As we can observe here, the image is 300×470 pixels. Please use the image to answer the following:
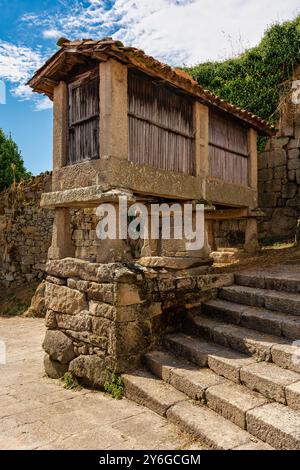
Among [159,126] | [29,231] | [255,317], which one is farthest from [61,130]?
[29,231]

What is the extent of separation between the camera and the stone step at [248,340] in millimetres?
3086

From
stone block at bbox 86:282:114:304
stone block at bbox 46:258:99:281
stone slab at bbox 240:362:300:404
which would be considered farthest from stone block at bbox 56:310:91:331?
stone slab at bbox 240:362:300:404

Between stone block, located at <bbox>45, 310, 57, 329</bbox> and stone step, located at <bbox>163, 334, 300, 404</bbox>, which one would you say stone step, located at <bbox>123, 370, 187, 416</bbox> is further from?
stone block, located at <bbox>45, 310, 57, 329</bbox>

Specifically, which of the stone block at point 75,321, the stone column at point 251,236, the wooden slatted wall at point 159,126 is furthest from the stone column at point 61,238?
the stone column at point 251,236

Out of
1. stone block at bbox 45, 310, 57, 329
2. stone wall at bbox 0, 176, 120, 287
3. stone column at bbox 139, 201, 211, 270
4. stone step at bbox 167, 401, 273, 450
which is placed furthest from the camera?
stone wall at bbox 0, 176, 120, 287

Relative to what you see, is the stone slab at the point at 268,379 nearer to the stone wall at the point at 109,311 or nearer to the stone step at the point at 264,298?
the stone step at the point at 264,298

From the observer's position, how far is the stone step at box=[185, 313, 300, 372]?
3.09 meters

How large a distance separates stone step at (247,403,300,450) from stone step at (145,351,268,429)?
86mm

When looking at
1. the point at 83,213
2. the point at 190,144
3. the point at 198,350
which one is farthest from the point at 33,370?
the point at 83,213

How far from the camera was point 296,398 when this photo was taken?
2.61 m

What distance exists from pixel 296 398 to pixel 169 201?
3965 millimetres

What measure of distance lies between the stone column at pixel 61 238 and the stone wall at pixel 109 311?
0.42 meters
